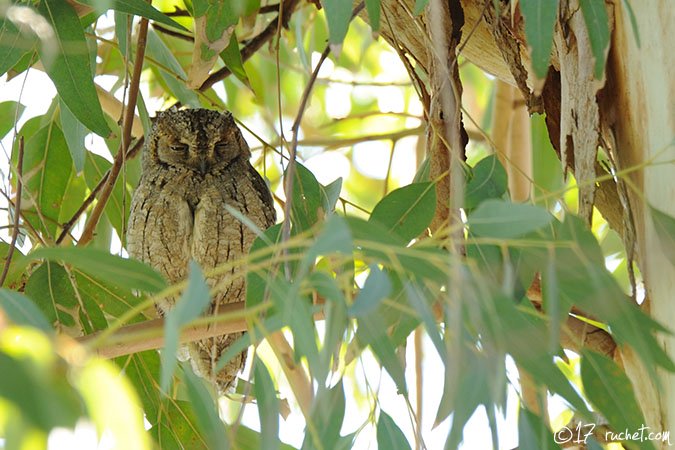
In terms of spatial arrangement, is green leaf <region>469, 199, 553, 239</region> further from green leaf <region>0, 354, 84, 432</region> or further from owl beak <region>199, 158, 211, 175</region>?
owl beak <region>199, 158, 211, 175</region>

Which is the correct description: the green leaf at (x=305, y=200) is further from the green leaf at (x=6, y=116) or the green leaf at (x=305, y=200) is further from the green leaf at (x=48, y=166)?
the green leaf at (x=6, y=116)

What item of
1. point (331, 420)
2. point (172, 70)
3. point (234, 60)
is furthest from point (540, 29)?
point (172, 70)

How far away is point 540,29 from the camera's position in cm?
138

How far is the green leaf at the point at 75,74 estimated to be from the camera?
6.20 ft

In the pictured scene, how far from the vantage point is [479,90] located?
14.7 ft

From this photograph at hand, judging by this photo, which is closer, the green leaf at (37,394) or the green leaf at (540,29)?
the green leaf at (37,394)

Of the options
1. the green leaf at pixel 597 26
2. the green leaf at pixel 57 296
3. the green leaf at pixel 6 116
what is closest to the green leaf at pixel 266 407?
the green leaf at pixel 597 26

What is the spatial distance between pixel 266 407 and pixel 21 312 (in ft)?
1.18

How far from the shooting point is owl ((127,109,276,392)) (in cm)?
261

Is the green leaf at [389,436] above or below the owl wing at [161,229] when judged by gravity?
below

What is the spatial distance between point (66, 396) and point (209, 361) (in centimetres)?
196

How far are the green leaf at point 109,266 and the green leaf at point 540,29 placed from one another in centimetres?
56

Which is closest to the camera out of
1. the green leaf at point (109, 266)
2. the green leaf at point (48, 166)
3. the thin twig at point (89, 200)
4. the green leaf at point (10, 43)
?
the green leaf at point (109, 266)

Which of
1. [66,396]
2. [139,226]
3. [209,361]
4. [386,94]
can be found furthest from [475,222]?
[386,94]
